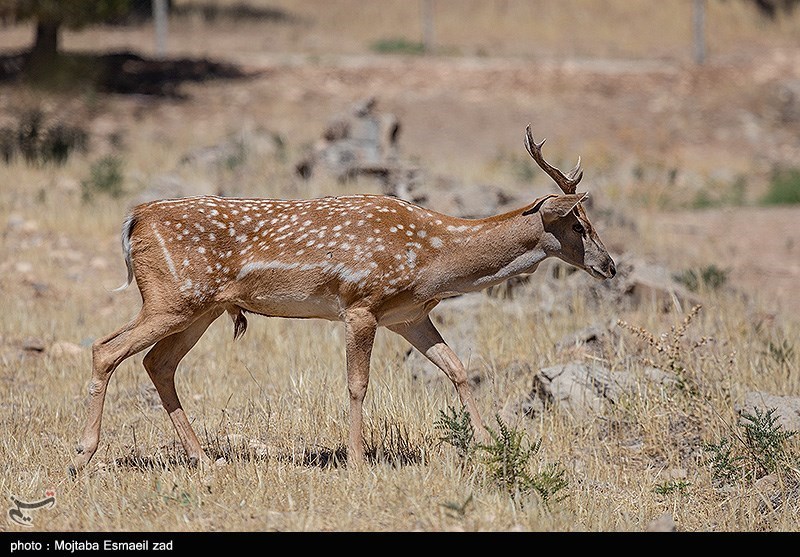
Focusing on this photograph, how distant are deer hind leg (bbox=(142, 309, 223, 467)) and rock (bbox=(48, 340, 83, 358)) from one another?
2.74 meters

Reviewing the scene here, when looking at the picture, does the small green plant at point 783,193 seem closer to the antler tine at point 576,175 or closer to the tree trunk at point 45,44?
the antler tine at point 576,175

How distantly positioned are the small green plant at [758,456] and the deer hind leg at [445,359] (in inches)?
62.9

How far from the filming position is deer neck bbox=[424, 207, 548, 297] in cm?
703

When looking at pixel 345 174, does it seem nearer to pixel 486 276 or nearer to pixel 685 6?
pixel 486 276

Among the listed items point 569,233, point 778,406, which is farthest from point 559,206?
point 778,406

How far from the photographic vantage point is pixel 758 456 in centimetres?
746

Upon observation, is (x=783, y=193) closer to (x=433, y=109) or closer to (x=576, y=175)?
(x=433, y=109)

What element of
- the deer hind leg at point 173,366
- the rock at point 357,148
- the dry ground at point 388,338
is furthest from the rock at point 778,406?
the rock at point 357,148

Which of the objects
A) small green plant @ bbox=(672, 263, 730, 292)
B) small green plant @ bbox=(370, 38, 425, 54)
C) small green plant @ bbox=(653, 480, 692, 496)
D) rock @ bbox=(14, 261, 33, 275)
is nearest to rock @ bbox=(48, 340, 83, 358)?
rock @ bbox=(14, 261, 33, 275)

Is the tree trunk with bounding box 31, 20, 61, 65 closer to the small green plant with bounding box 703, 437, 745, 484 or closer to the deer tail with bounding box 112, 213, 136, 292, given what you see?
the deer tail with bounding box 112, 213, 136, 292

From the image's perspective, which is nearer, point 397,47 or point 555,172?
point 555,172

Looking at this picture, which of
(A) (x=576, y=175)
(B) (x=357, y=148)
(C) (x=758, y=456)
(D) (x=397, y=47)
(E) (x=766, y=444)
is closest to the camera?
(A) (x=576, y=175)

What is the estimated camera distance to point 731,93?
1093 inches

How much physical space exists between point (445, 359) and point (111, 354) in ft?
6.98
